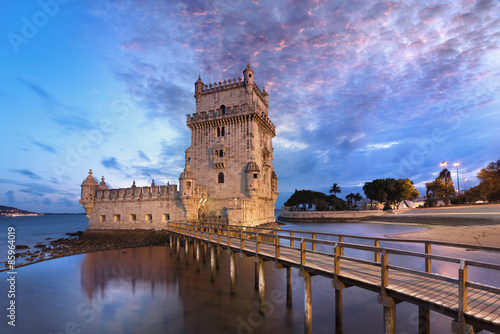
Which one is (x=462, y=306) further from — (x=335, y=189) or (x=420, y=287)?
(x=335, y=189)

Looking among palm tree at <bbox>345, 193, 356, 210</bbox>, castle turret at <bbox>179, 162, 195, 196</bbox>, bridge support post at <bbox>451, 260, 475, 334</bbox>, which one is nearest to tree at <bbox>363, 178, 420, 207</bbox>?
palm tree at <bbox>345, 193, 356, 210</bbox>

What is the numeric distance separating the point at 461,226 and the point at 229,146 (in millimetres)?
31336

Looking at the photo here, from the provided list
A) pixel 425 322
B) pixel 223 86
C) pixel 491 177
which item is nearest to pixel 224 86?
pixel 223 86

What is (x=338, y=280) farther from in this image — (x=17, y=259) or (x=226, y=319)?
(x=17, y=259)

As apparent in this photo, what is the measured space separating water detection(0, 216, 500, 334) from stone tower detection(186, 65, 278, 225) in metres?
13.7

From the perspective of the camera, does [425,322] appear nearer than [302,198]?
Yes

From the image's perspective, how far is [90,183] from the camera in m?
35.5

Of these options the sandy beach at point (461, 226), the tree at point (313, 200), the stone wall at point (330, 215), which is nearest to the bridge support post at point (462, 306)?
the sandy beach at point (461, 226)

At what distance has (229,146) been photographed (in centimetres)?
3412

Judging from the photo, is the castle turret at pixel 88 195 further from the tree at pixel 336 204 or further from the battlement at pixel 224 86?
the tree at pixel 336 204

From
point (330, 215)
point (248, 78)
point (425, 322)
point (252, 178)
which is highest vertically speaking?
point (248, 78)

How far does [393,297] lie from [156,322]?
30.1ft

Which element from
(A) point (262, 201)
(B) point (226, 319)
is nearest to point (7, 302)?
(B) point (226, 319)

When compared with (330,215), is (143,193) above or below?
above
